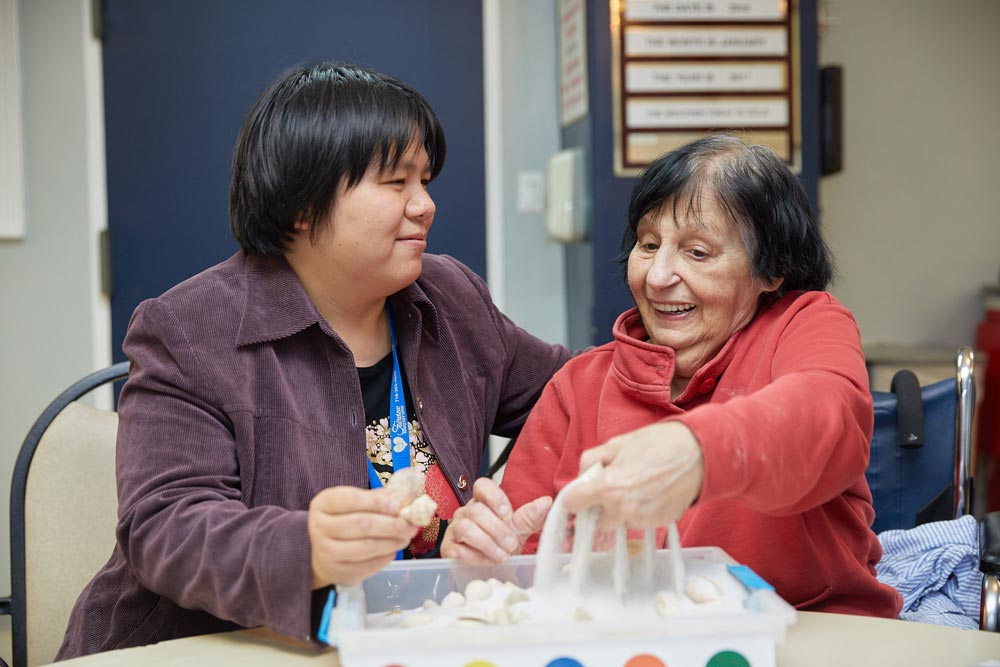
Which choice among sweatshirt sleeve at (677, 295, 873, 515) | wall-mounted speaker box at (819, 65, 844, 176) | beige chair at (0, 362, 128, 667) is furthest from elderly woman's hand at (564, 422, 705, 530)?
wall-mounted speaker box at (819, 65, 844, 176)

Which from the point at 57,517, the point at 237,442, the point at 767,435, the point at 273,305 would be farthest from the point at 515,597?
the point at 57,517

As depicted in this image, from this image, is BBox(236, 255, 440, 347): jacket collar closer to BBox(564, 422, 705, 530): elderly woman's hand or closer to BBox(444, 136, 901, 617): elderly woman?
BBox(444, 136, 901, 617): elderly woman

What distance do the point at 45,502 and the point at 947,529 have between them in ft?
5.24

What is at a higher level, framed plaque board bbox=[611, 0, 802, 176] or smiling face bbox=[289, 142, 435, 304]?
framed plaque board bbox=[611, 0, 802, 176]

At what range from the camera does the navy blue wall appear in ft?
11.0

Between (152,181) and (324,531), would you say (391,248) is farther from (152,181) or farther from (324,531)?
(152,181)

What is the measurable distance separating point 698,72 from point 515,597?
2.56 meters

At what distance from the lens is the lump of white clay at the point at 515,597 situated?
1.03m

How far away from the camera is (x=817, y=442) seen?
1034 millimetres

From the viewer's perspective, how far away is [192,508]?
1.16 metres

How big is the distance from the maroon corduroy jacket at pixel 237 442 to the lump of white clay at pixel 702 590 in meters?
0.40

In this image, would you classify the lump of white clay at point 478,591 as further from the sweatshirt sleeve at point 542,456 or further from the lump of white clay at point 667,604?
the sweatshirt sleeve at point 542,456

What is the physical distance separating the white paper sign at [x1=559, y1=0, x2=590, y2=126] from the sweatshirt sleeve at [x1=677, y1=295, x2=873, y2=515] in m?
2.25

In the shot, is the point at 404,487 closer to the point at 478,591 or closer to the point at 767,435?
the point at 478,591
